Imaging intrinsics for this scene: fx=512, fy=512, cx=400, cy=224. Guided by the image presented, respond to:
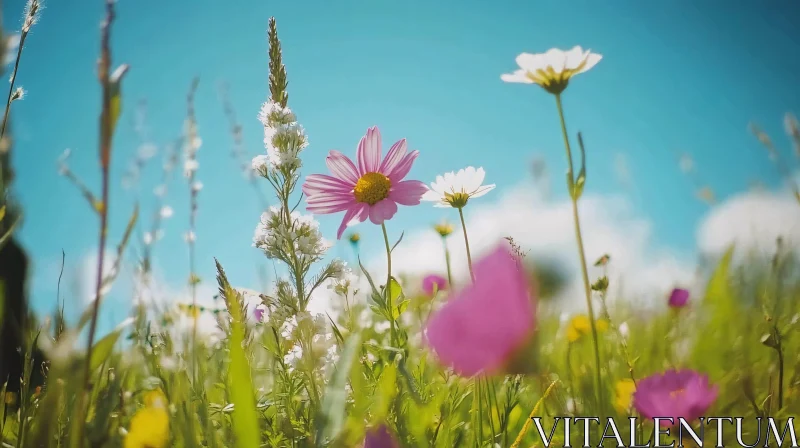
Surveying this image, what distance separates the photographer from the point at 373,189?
95 centimetres

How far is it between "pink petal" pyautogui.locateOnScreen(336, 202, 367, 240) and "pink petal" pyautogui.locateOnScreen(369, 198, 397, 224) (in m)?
0.02

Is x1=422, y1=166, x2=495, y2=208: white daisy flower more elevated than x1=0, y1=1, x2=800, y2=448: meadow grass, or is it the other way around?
x1=422, y1=166, x2=495, y2=208: white daisy flower

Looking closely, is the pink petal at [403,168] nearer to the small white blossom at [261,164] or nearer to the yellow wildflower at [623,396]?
the small white blossom at [261,164]

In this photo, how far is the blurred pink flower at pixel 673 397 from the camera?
728 mm

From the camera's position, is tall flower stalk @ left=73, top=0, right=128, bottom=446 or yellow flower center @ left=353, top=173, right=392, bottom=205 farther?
yellow flower center @ left=353, top=173, right=392, bottom=205

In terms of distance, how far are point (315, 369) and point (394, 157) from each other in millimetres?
407

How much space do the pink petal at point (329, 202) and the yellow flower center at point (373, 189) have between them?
0.07 feet

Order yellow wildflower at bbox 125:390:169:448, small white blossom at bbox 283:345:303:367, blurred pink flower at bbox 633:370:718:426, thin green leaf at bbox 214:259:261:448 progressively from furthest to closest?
1. small white blossom at bbox 283:345:303:367
2. blurred pink flower at bbox 633:370:718:426
3. yellow wildflower at bbox 125:390:169:448
4. thin green leaf at bbox 214:259:261:448

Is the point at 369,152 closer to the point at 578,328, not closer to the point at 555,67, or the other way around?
the point at 555,67

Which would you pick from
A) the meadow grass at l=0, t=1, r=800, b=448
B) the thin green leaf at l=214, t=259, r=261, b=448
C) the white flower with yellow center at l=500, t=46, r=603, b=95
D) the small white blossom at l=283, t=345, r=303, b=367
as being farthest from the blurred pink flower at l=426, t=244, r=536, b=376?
the small white blossom at l=283, t=345, r=303, b=367

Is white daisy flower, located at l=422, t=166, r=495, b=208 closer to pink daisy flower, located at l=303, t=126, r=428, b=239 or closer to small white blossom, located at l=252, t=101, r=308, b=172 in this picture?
pink daisy flower, located at l=303, t=126, r=428, b=239

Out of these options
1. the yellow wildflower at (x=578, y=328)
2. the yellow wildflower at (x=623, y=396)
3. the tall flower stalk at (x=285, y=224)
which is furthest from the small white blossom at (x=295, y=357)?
the yellow wildflower at (x=578, y=328)

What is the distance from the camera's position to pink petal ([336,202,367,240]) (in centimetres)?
95

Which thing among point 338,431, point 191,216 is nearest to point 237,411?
point 338,431
